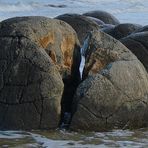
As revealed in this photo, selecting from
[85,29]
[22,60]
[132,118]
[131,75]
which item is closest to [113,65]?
[131,75]

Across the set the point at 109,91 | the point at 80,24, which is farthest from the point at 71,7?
the point at 109,91

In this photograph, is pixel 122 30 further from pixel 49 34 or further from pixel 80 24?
pixel 49 34

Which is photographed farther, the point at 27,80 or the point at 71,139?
the point at 27,80

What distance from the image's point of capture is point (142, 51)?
301 inches

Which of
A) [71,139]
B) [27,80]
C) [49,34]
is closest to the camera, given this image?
[71,139]

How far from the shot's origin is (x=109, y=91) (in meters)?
6.04

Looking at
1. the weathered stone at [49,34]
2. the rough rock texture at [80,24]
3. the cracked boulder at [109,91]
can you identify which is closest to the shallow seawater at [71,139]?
the cracked boulder at [109,91]

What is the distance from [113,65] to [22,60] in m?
1.05

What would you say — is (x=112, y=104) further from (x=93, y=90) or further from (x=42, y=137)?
(x=42, y=137)

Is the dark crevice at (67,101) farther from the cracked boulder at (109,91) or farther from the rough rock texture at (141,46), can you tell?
the rough rock texture at (141,46)

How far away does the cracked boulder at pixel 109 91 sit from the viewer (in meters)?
5.98

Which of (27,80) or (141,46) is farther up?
(141,46)

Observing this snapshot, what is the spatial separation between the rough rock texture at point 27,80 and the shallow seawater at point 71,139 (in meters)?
0.20

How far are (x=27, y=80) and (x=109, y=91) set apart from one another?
92 centimetres
